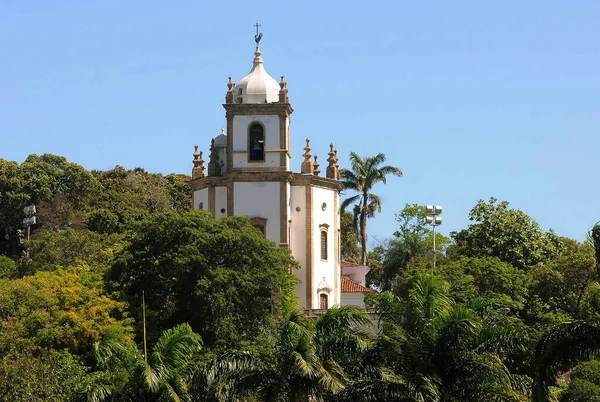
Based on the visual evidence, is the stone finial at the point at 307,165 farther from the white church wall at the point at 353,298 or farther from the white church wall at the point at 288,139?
the white church wall at the point at 353,298

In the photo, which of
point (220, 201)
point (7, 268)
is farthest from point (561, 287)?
point (7, 268)

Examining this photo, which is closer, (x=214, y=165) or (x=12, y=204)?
(x=214, y=165)

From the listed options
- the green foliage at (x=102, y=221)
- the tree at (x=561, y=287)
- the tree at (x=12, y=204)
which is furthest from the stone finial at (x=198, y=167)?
the tree at (x=12, y=204)

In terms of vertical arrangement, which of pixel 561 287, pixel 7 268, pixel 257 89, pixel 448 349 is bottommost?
pixel 448 349

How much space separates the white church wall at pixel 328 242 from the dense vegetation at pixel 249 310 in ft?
11.0

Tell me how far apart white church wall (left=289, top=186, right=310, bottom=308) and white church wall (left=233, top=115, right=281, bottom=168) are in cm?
177

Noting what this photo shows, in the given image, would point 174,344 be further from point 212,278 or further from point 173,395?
point 212,278

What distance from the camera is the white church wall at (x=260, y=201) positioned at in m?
58.4

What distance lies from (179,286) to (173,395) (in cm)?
1816

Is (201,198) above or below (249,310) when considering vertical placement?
above

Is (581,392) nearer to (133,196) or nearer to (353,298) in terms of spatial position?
(353,298)

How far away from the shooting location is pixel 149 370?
1244 inches

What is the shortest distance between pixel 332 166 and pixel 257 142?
4219 millimetres

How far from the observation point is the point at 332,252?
60.8 m
